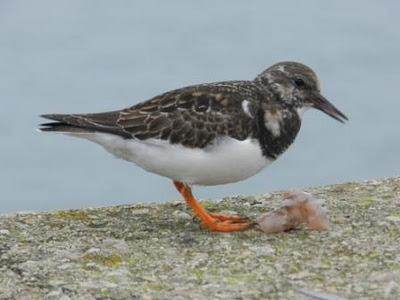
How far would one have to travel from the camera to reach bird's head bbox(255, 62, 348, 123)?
7902 millimetres

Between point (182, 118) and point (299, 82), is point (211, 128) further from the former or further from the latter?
point (299, 82)

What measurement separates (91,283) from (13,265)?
2.05ft

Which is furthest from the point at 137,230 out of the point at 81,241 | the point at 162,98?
the point at 162,98

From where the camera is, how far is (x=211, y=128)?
24.6 feet

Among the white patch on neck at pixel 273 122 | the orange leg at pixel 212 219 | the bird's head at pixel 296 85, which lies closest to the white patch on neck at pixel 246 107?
the white patch on neck at pixel 273 122

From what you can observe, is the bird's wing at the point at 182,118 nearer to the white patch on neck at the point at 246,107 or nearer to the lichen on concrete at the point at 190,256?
the white patch on neck at the point at 246,107

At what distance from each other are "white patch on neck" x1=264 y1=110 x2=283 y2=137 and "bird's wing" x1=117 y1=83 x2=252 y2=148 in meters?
0.19

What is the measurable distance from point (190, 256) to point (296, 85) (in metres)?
1.56

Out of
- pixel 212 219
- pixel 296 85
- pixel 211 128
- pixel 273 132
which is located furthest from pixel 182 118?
pixel 296 85

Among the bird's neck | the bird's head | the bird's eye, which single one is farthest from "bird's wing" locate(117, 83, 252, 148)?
the bird's eye

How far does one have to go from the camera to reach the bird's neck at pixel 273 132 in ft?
25.1

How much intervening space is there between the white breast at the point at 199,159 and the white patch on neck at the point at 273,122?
20cm

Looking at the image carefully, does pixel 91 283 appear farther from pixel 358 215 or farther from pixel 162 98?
pixel 358 215

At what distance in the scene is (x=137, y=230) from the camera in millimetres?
7781
